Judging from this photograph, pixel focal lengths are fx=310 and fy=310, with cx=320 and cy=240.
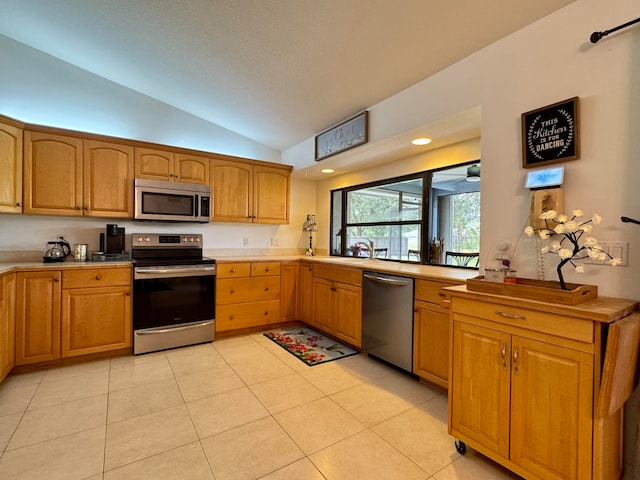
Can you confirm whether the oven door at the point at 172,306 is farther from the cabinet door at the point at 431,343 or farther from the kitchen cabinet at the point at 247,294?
the cabinet door at the point at 431,343

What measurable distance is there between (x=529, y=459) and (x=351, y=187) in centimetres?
332

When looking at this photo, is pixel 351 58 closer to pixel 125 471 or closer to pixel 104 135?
pixel 104 135

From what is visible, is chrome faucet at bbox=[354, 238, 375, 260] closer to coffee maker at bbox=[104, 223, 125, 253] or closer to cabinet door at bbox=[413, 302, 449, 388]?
cabinet door at bbox=[413, 302, 449, 388]

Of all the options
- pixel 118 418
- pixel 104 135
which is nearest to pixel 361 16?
pixel 104 135

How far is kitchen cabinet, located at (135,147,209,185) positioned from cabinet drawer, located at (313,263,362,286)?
5.54 feet

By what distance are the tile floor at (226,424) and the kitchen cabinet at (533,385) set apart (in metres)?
0.27

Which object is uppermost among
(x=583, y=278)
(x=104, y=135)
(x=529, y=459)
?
(x=104, y=135)

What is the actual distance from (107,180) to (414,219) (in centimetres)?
321

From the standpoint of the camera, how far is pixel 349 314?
319cm

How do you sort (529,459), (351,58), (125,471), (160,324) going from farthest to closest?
(160,324) → (351,58) → (125,471) → (529,459)

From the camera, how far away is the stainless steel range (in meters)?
3.03

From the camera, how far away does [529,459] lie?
140 cm

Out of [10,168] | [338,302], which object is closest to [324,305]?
[338,302]

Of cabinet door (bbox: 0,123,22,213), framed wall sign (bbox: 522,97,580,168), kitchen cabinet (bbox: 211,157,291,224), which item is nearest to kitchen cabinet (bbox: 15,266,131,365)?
cabinet door (bbox: 0,123,22,213)
